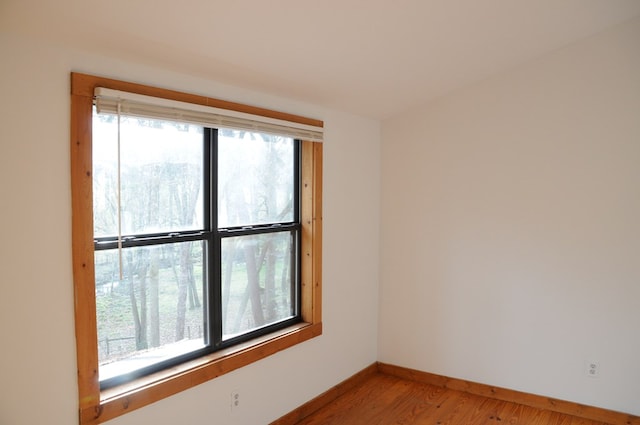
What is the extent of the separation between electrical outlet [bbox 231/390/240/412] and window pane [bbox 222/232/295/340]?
33 centimetres

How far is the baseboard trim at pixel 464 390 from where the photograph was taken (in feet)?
9.91

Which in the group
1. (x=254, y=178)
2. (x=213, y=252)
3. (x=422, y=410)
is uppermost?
(x=254, y=178)

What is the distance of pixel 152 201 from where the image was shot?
7.27 feet

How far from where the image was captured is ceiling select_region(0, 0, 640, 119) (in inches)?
67.4

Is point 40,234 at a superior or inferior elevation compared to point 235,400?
superior

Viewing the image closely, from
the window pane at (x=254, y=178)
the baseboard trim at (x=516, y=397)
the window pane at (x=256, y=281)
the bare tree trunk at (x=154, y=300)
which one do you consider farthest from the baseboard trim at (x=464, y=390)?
the window pane at (x=254, y=178)

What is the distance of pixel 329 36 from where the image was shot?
2.24 metres

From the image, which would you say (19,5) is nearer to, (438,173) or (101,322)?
(101,322)

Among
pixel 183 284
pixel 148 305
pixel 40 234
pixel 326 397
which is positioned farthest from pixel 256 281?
pixel 40 234

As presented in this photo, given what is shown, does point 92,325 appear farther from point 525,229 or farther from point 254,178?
point 525,229

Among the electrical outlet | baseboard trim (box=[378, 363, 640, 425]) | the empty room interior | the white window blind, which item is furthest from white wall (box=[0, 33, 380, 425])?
baseboard trim (box=[378, 363, 640, 425])

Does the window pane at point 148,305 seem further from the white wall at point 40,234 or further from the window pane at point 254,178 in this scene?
the window pane at point 254,178

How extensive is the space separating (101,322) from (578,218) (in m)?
3.17

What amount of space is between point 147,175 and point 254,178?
771mm
